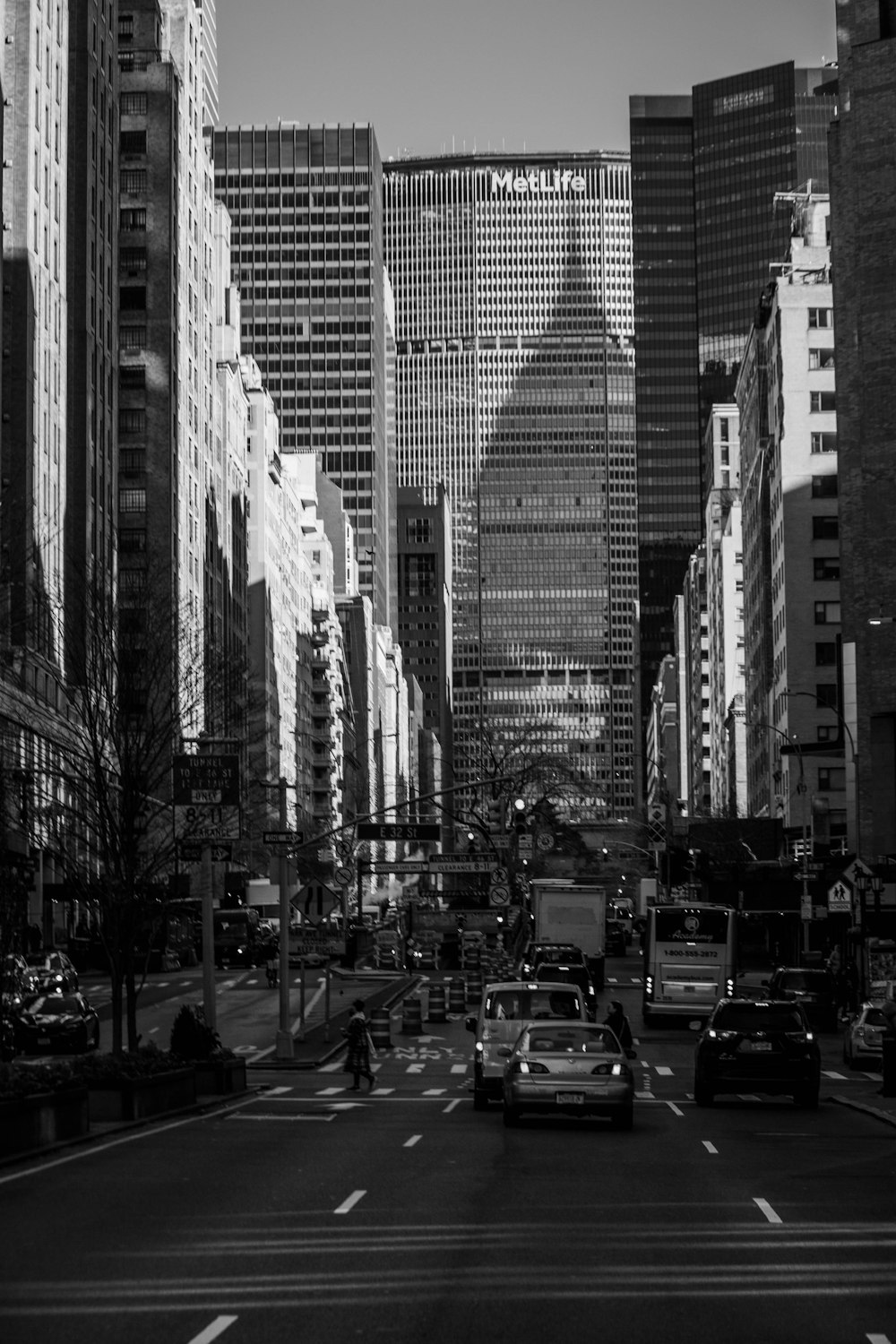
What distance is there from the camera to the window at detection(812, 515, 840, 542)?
376 feet

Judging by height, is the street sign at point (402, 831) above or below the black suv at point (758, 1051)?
above

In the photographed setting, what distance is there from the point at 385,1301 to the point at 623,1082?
46.5 feet

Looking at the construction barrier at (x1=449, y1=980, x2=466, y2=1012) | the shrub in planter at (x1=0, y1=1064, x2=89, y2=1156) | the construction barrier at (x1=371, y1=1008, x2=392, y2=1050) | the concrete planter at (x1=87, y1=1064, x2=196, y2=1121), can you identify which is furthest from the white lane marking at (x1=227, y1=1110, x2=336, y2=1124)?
the construction barrier at (x1=449, y1=980, x2=466, y2=1012)

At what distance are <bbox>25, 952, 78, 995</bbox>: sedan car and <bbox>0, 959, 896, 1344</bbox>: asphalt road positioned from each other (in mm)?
26349

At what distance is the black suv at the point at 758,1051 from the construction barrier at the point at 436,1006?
27.7 m

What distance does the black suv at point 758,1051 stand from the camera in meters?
32.0

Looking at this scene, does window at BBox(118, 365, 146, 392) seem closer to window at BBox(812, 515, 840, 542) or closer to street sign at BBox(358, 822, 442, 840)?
window at BBox(812, 515, 840, 542)

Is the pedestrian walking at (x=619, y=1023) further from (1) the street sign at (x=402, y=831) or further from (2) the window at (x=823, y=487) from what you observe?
(2) the window at (x=823, y=487)

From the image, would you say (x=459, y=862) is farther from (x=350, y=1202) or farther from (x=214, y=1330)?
(x=214, y=1330)

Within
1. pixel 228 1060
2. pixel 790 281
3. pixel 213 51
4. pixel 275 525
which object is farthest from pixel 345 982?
pixel 213 51

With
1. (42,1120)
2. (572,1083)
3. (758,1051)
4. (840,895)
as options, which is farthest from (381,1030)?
(42,1120)

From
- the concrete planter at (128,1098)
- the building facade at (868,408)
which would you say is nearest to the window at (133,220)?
the building facade at (868,408)

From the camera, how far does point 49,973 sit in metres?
56.8

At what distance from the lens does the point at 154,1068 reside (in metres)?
30.2
